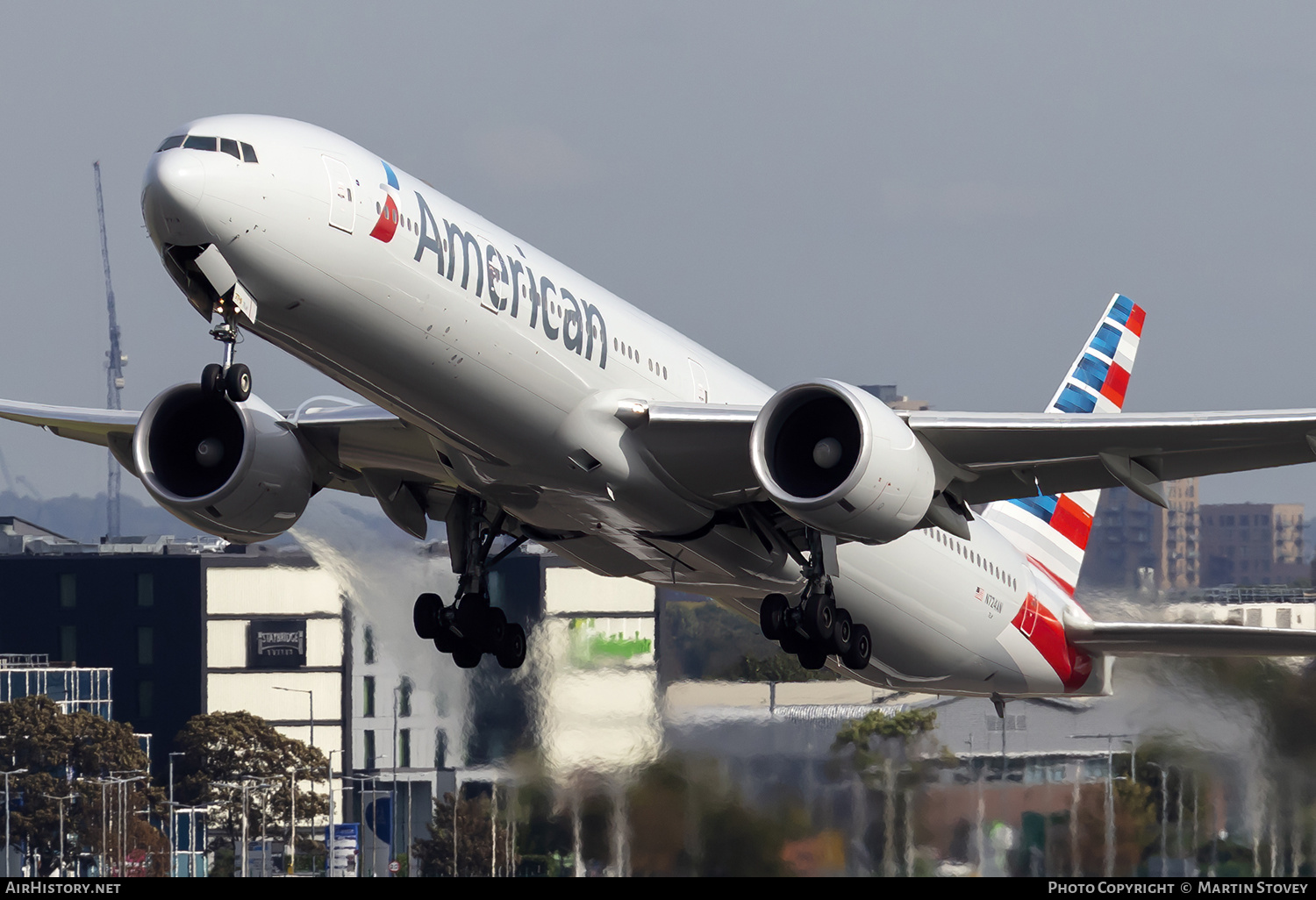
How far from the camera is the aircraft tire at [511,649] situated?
74.2ft

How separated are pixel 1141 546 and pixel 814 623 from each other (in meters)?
22.2

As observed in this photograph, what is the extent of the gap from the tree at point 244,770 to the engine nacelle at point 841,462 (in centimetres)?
1930

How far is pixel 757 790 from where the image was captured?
1002 inches

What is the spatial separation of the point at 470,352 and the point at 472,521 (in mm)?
4735

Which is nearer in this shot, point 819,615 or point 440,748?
point 819,615

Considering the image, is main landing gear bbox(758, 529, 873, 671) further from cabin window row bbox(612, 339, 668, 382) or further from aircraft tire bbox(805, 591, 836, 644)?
cabin window row bbox(612, 339, 668, 382)

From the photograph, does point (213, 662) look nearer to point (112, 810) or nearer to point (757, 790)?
point (112, 810)

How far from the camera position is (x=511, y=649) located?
74.4 ft

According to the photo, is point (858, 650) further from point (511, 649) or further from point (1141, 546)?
point (1141, 546)

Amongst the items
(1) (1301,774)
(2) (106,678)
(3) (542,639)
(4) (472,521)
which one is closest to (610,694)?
(3) (542,639)

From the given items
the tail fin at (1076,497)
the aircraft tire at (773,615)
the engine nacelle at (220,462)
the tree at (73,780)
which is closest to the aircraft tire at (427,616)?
the engine nacelle at (220,462)

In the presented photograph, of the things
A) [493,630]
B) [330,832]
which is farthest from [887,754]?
[330,832]

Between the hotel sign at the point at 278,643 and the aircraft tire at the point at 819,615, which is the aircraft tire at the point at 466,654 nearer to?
the aircraft tire at the point at 819,615

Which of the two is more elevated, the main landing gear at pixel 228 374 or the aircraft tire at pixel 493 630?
the main landing gear at pixel 228 374
